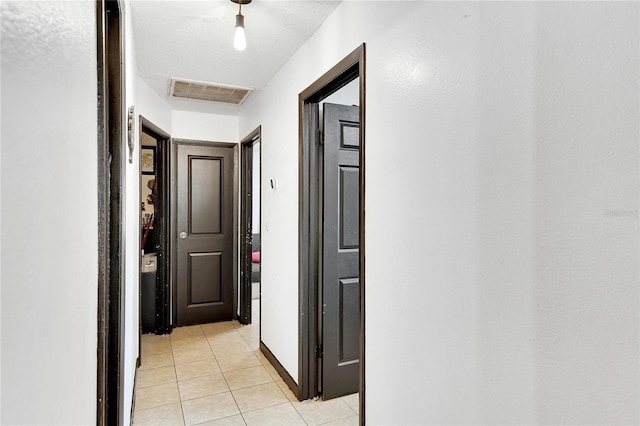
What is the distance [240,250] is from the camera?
4488mm

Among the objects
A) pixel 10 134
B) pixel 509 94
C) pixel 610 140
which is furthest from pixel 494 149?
pixel 10 134

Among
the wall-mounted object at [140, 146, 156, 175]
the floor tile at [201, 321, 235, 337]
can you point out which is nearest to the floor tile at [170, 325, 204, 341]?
the floor tile at [201, 321, 235, 337]

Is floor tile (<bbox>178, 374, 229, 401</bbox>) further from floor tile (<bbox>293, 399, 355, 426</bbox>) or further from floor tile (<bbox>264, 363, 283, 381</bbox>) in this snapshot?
floor tile (<bbox>293, 399, 355, 426</bbox>)

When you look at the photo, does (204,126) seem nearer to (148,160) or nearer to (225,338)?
(148,160)

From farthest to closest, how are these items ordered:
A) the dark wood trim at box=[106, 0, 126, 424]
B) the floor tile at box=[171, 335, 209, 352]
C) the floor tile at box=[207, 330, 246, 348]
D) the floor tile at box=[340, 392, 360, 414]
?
the floor tile at box=[207, 330, 246, 348]
the floor tile at box=[171, 335, 209, 352]
the floor tile at box=[340, 392, 360, 414]
the dark wood trim at box=[106, 0, 126, 424]

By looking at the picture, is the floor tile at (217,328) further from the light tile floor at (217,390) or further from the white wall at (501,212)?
the white wall at (501,212)

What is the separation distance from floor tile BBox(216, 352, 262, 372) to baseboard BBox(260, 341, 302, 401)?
0.32 feet

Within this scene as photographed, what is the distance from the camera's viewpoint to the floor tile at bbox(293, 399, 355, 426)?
2.46 meters

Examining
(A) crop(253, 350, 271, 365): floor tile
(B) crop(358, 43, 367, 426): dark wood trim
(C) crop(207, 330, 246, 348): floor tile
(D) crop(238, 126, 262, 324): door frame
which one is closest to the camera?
(B) crop(358, 43, 367, 426): dark wood trim

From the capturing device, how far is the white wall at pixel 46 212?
0.41 m

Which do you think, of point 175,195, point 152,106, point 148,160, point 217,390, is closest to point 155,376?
point 217,390

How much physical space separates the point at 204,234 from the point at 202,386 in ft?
6.16

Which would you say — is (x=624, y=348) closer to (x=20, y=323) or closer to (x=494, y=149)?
(x=494, y=149)

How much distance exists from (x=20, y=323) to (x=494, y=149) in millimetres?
1197
